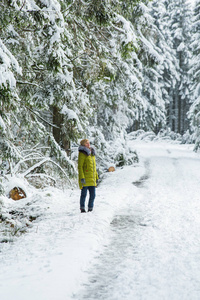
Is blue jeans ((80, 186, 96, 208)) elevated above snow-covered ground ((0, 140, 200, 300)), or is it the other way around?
blue jeans ((80, 186, 96, 208))

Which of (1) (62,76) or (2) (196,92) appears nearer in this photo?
(1) (62,76)

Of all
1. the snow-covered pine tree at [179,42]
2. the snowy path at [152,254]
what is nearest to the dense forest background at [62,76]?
the snowy path at [152,254]

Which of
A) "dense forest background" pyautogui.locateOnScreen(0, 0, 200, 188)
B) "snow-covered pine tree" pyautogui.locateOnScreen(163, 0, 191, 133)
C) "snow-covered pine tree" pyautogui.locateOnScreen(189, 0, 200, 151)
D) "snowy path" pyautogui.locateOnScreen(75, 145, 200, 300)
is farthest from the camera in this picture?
"snow-covered pine tree" pyautogui.locateOnScreen(163, 0, 191, 133)

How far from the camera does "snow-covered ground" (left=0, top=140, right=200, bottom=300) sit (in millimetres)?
3658

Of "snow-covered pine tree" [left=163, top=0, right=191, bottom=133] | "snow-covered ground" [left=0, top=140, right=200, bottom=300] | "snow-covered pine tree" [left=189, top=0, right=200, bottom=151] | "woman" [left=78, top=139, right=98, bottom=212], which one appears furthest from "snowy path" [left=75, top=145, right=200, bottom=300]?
"snow-covered pine tree" [left=163, top=0, right=191, bottom=133]

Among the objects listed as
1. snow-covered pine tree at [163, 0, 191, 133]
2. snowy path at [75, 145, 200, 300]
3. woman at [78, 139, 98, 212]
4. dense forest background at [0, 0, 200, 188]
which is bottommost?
snowy path at [75, 145, 200, 300]

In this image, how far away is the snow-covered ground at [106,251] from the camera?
3658 millimetres

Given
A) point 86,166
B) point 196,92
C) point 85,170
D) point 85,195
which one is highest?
point 196,92

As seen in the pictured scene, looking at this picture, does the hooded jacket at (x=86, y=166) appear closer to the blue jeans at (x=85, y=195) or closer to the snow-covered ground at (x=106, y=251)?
the blue jeans at (x=85, y=195)

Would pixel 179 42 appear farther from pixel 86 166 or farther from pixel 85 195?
pixel 85 195

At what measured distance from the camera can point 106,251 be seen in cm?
504

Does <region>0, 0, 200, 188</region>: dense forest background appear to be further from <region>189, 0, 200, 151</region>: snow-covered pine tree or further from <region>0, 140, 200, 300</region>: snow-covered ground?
<region>189, 0, 200, 151</region>: snow-covered pine tree

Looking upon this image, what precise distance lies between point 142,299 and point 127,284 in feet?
1.29

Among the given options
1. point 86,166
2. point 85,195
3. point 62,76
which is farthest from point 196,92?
point 85,195
